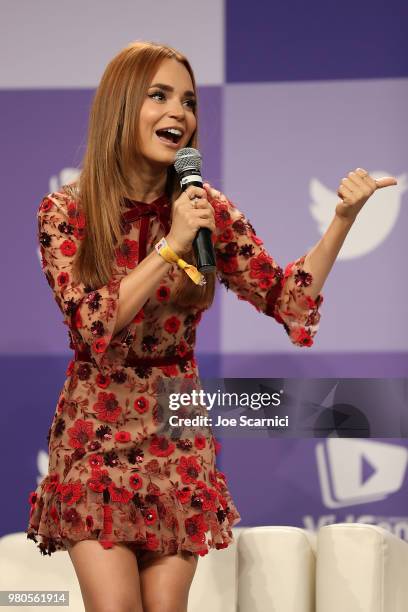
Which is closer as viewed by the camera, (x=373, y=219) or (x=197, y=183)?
(x=197, y=183)

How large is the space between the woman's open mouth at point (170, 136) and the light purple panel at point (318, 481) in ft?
4.39

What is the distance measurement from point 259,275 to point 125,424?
0.41 meters

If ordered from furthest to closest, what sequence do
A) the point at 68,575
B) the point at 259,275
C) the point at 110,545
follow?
the point at 68,575
the point at 259,275
the point at 110,545

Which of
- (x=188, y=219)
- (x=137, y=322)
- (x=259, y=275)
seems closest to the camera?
(x=188, y=219)

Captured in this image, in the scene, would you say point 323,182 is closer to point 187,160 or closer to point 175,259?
point 187,160

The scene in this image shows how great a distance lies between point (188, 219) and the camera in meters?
1.69

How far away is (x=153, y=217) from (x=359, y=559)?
3.03 feet

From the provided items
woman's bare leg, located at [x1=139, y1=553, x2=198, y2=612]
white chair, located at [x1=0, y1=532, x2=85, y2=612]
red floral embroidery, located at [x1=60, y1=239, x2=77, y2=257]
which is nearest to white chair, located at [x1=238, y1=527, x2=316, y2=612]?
white chair, located at [x1=0, y1=532, x2=85, y2=612]

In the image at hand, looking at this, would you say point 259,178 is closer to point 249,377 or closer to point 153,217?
point 249,377

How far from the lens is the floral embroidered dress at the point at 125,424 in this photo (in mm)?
1821

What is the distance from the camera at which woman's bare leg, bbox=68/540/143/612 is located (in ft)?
5.74

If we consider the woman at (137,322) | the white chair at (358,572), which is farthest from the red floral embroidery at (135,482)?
the white chair at (358,572)

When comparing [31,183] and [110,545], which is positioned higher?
[31,183]

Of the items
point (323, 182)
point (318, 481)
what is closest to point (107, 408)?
point (318, 481)
